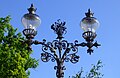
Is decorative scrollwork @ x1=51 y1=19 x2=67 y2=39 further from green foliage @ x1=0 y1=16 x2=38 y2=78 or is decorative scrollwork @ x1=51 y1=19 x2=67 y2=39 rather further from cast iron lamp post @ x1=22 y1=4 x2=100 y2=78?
green foliage @ x1=0 y1=16 x2=38 y2=78

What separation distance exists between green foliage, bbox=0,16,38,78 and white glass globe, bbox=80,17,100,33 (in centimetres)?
→ 1221

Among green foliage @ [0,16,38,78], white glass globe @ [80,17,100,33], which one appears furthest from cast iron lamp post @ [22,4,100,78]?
green foliage @ [0,16,38,78]

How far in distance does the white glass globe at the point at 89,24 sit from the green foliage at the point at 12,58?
12.2 m

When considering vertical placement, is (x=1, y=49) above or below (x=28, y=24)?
above

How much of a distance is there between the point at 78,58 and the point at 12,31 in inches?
687

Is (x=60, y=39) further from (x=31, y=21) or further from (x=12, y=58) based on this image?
(x=12, y=58)

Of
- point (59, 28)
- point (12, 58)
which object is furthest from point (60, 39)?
point (12, 58)

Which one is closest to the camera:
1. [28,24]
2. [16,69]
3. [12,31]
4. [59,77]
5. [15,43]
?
[59,77]

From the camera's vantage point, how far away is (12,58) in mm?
23688

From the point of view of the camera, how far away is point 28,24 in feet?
31.1

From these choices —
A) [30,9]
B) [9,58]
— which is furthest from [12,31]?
[30,9]

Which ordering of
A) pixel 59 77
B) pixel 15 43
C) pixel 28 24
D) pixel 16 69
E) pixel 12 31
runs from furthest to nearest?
pixel 12 31
pixel 15 43
pixel 16 69
pixel 28 24
pixel 59 77

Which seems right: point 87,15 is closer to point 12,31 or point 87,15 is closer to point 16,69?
point 16,69

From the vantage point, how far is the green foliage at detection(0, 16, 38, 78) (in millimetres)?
22908
